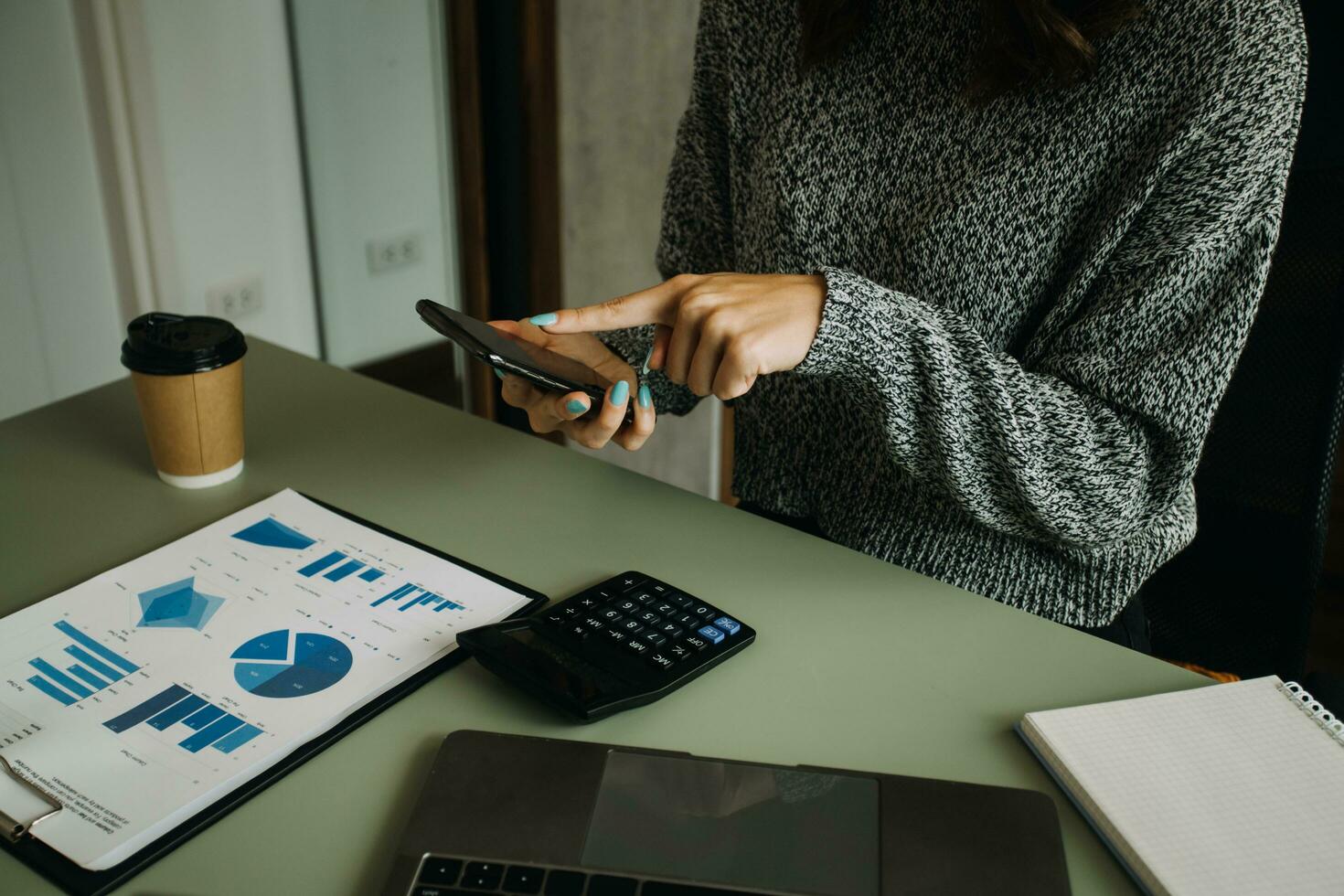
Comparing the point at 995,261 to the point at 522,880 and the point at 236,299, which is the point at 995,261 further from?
the point at 236,299

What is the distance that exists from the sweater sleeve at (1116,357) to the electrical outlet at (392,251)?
150 centimetres

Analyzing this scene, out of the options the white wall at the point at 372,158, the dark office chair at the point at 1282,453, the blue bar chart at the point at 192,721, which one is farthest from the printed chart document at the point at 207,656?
the white wall at the point at 372,158

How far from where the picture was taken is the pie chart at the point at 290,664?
65cm

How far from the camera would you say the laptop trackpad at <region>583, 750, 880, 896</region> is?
52cm

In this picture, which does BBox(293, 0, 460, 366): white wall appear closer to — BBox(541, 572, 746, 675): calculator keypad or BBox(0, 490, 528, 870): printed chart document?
BBox(0, 490, 528, 870): printed chart document

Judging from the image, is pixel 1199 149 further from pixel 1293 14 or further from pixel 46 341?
pixel 46 341

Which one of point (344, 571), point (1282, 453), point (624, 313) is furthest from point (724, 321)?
point (1282, 453)

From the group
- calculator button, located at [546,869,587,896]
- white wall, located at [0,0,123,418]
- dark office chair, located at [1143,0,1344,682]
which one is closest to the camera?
calculator button, located at [546,869,587,896]

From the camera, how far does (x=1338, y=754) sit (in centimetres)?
59

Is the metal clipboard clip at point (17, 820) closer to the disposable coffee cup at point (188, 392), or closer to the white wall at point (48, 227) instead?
the disposable coffee cup at point (188, 392)

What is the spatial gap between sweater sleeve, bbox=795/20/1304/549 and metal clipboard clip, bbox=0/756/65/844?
20.2 inches

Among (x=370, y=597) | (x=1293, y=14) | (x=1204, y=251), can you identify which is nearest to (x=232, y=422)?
(x=370, y=597)

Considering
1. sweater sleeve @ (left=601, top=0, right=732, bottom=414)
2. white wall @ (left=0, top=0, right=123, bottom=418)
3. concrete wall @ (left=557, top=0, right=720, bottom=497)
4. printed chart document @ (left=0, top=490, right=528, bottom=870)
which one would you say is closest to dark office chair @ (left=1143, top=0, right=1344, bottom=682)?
sweater sleeve @ (left=601, top=0, right=732, bottom=414)

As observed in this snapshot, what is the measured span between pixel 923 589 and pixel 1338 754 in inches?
10.2
